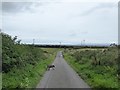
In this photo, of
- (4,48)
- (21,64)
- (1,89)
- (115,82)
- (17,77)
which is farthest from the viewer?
(21,64)

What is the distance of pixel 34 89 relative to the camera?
20.8m

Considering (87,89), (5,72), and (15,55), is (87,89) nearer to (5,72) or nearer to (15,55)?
(5,72)

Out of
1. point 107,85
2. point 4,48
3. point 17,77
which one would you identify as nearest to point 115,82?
point 107,85

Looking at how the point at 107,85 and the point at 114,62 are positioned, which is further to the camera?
the point at 114,62

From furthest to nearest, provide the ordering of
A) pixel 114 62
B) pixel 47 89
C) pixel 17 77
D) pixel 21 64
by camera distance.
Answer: pixel 114 62 → pixel 21 64 → pixel 17 77 → pixel 47 89

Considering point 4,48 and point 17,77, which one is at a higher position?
point 4,48

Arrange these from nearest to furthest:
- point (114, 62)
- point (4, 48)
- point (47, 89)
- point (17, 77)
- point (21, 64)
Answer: point (47, 89) → point (17, 77) → point (4, 48) → point (21, 64) → point (114, 62)

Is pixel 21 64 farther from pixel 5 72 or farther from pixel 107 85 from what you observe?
pixel 107 85

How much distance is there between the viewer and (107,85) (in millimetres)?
21438

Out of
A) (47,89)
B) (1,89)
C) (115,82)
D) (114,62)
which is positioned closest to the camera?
(1,89)

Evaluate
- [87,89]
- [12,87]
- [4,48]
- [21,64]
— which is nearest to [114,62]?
[21,64]

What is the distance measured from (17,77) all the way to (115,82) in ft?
22.3

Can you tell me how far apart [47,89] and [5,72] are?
→ 20.4 ft

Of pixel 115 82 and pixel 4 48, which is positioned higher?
pixel 4 48
